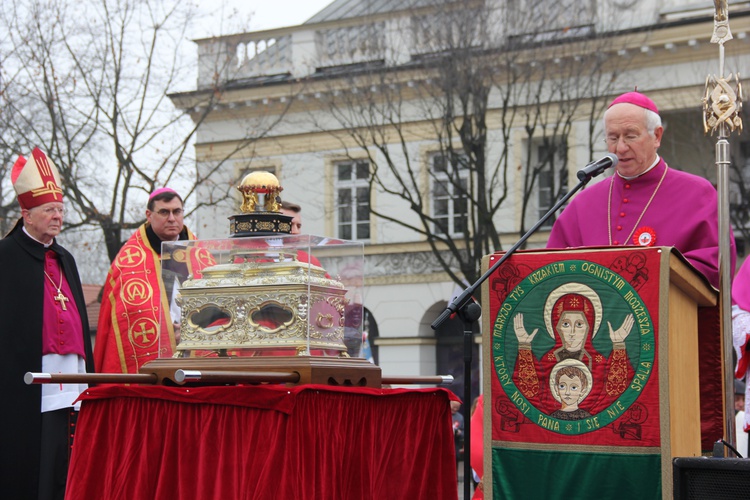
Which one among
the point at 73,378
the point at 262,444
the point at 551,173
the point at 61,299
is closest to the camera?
the point at 73,378

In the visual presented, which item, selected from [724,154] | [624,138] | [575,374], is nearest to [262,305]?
[575,374]

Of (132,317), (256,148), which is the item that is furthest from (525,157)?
(132,317)

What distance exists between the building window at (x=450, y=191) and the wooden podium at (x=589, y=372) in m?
17.5

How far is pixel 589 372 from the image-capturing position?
4.43 meters

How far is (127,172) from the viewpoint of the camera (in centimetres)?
2128

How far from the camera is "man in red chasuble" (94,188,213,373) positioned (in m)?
7.42

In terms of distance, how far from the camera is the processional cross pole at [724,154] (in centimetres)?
476

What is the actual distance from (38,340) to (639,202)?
361 centimetres

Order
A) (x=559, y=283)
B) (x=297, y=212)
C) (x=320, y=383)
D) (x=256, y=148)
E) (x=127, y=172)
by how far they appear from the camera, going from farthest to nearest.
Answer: (x=256, y=148) → (x=127, y=172) → (x=297, y=212) → (x=320, y=383) → (x=559, y=283)

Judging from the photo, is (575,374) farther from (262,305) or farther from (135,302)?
(135,302)

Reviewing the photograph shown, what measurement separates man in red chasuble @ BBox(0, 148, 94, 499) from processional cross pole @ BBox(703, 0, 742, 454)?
3962 mm

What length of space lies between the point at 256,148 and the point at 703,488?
83.8ft

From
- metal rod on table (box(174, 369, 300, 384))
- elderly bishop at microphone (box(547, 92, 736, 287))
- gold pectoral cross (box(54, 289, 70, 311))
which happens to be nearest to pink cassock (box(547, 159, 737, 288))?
elderly bishop at microphone (box(547, 92, 736, 287))

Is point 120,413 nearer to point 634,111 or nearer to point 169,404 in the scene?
point 169,404
